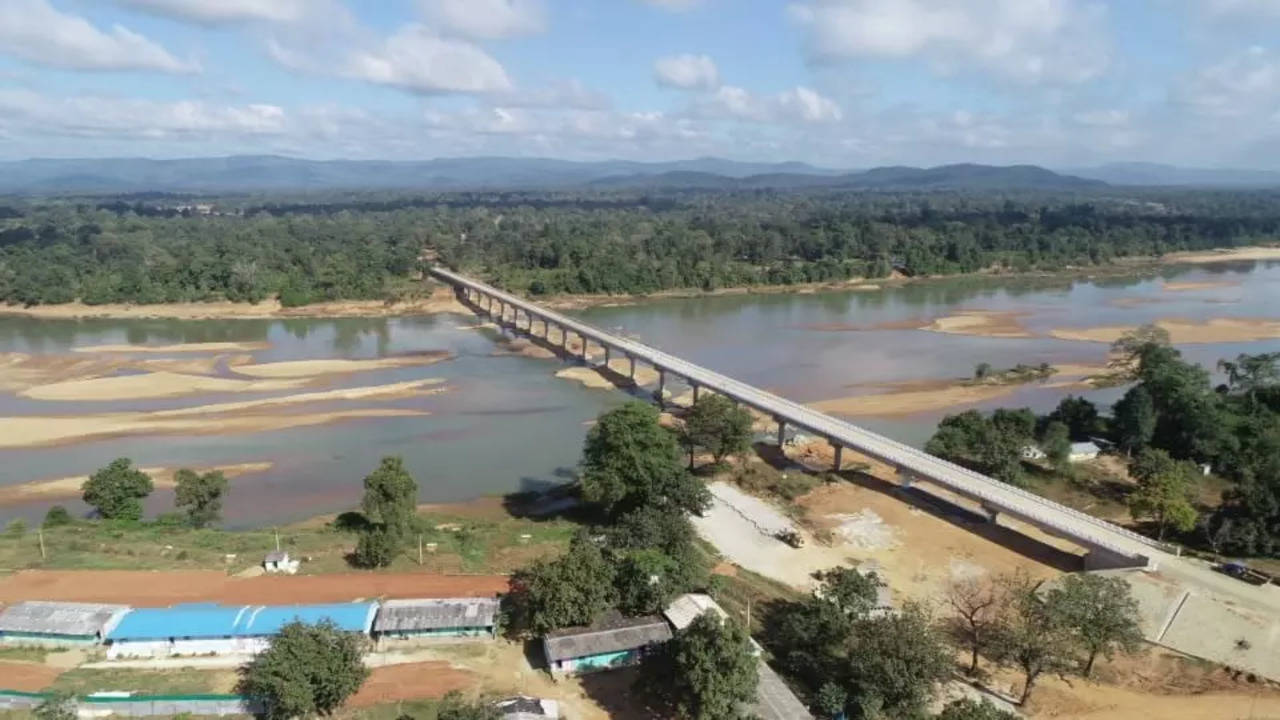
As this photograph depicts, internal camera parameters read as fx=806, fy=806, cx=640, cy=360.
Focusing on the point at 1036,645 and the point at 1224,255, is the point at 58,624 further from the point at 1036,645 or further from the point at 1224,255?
the point at 1224,255

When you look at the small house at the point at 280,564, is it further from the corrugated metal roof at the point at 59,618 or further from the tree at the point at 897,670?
the tree at the point at 897,670

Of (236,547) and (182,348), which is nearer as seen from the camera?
(236,547)

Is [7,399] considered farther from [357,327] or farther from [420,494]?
[420,494]

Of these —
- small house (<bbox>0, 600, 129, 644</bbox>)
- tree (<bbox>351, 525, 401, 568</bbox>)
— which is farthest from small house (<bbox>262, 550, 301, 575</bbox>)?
small house (<bbox>0, 600, 129, 644</bbox>)

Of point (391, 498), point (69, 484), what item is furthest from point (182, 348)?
point (391, 498)

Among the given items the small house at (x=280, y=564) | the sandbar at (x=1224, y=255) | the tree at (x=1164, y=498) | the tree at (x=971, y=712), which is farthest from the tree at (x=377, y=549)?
the sandbar at (x=1224, y=255)

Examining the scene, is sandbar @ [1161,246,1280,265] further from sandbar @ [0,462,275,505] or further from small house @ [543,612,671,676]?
sandbar @ [0,462,275,505]
